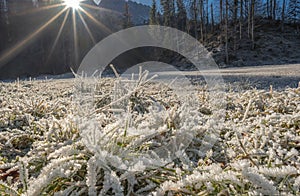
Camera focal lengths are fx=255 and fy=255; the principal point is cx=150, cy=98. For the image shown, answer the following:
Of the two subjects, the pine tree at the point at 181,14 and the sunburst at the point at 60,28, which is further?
the pine tree at the point at 181,14

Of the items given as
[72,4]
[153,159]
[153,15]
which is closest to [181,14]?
[153,15]

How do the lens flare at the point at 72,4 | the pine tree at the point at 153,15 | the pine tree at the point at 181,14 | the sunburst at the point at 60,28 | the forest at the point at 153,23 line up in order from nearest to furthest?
1. the forest at the point at 153,23
2. the sunburst at the point at 60,28
3. the pine tree at the point at 153,15
4. the pine tree at the point at 181,14
5. the lens flare at the point at 72,4

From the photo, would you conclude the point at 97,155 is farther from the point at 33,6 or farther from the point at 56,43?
the point at 33,6

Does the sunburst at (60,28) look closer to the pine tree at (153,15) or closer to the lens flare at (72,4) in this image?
the lens flare at (72,4)

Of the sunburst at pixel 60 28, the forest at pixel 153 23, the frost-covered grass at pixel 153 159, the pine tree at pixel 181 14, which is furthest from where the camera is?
the pine tree at pixel 181 14

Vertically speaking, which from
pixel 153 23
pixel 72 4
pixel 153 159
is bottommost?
pixel 153 159

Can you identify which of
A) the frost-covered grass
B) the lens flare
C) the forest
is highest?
the lens flare

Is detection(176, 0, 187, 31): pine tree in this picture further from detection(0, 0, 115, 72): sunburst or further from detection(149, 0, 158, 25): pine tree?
detection(0, 0, 115, 72): sunburst

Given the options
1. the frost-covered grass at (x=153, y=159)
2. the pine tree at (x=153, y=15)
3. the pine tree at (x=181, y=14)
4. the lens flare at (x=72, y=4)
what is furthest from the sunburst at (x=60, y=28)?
the frost-covered grass at (x=153, y=159)

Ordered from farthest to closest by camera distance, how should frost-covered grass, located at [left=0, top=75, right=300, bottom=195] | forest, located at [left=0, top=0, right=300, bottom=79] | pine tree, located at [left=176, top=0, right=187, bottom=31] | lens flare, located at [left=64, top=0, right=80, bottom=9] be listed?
lens flare, located at [left=64, top=0, right=80, bottom=9] < pine tree, located at [left=176, top=0, right=187, bottom=31] < forest, located at [left=0, top=0, right=300, bottom=79] < frost-covered grass, located at [left=0, top=75, right=300, bottom=195]

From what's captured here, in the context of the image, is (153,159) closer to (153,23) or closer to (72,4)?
(153,23)

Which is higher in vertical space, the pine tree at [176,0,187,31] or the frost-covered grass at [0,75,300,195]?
the pine tree at [176,0,187,31]

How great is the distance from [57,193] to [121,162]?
0.22m

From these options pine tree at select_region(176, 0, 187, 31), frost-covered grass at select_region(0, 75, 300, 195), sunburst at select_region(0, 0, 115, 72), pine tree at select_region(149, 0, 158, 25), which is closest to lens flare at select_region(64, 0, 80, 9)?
sunburst at select_region(0, 0, 115, 72)
